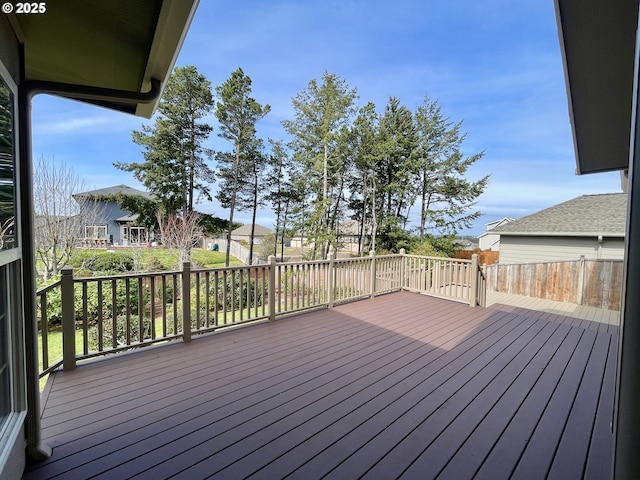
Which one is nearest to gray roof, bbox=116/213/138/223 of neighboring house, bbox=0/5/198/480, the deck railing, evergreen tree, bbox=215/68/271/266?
evergreen tree, bbox=215/68/271/266

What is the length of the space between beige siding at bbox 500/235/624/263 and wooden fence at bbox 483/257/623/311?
2.97m

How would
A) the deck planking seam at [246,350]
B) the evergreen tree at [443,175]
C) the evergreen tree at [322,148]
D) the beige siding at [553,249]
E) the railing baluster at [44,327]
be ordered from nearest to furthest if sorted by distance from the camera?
the railing baluster at [44,327], the deck planking seam at [246,350], the beige siding at [553,249], the evergreen tree at [322,148], the evergreen tree at [443,175]

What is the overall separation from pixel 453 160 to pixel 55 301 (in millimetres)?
14890

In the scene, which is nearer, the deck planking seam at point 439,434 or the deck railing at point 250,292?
the deck planking seam at point 439,434

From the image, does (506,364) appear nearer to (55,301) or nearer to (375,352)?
(375,352)

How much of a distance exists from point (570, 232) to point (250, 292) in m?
11.2

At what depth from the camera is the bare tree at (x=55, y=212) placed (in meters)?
7.33

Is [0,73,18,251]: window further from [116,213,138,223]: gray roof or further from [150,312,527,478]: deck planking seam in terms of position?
[116,213,138,223]: gray roof

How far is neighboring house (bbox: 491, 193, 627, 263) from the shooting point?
31.1ft

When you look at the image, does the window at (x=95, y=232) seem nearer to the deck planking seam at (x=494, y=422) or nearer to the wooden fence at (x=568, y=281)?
the deck planking seam at (x=494, y=422)

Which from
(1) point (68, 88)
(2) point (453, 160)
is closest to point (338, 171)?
(2) point (453, 160)

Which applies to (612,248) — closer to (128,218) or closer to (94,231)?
(94,231)

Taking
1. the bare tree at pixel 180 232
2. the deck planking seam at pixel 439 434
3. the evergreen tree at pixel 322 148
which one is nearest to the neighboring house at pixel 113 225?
the bare tree at pixel 180 232

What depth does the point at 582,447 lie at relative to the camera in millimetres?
1885
